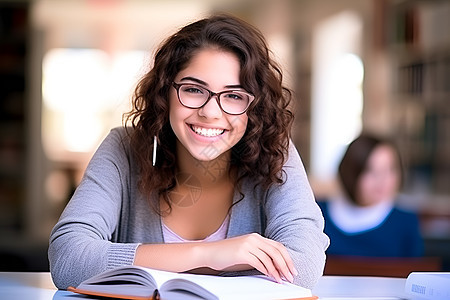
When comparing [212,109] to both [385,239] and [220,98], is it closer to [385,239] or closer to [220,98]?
[220,98]

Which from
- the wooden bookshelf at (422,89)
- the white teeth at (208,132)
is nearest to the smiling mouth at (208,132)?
the white teeth at (208,132)

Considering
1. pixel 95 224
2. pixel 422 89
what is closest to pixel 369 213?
pixel 95 224

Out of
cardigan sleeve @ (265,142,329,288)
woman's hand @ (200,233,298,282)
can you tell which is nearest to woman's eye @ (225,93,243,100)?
cardigan sleeve @ (265,142,329,288)

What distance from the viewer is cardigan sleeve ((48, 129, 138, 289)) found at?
1571 millimetres

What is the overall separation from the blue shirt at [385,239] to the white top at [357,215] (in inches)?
0.8

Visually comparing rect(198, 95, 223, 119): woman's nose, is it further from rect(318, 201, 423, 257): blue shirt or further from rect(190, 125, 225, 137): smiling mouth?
rect(318, 201, 423, 257): blue shirt

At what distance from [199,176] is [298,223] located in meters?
0.29

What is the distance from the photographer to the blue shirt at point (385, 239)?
3.66 metres

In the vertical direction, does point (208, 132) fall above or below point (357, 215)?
above

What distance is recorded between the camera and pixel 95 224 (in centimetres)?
170

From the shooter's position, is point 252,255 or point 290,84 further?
point 290,84

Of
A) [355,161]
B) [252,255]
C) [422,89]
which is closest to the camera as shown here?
[252,255]

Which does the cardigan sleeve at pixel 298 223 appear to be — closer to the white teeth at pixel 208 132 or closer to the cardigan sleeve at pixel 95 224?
the white teeth at pixel 208 132

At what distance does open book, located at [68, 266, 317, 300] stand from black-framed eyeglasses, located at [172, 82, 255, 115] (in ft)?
1.27
